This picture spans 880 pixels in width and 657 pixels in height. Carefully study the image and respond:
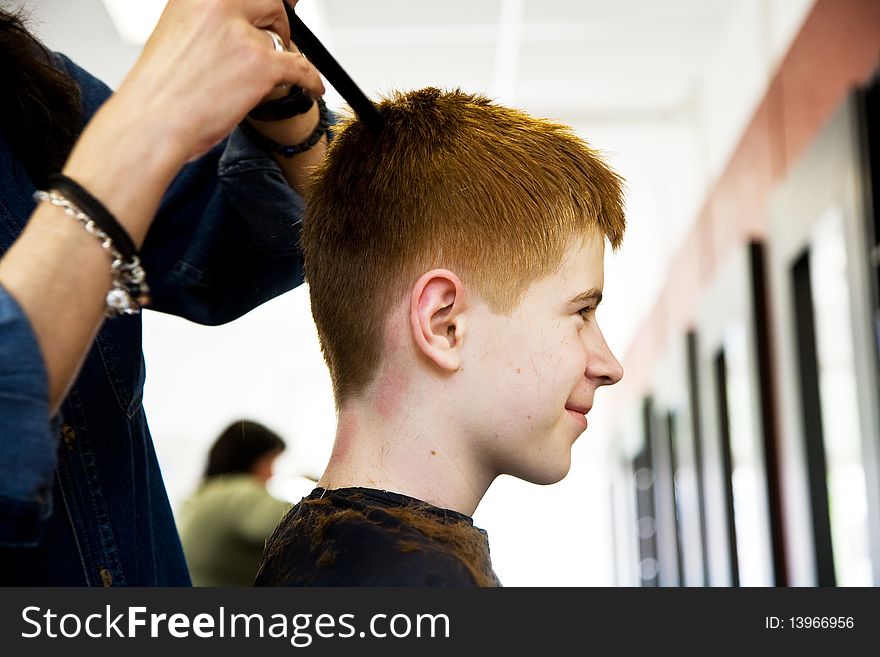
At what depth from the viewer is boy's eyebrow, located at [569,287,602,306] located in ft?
3.04

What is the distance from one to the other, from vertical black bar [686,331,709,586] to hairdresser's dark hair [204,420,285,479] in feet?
6.66

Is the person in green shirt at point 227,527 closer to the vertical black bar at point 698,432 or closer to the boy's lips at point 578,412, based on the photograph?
the boy's lips at point 578,412

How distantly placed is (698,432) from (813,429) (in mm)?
1315

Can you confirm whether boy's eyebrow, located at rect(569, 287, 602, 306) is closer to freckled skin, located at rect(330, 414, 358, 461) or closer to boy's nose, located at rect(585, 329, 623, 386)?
boy's nose, located at rect(585, 329, 623, 386)

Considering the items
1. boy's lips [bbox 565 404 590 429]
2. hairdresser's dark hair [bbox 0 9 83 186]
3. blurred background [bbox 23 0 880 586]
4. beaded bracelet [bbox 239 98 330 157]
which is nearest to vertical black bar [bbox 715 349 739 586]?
blurred background [bbox 23 0 880 586]

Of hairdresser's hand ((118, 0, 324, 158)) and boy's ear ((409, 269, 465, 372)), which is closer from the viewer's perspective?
hairdresser's hand ((118, 0, 324, 158))

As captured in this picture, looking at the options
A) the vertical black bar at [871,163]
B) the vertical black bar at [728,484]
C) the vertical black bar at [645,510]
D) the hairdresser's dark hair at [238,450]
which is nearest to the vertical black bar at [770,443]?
the vertical black bar at [728,484]

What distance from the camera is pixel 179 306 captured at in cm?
98

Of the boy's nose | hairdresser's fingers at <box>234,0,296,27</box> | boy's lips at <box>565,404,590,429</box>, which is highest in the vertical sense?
hairdresser's fingers at <box>234,0,296,27</box>

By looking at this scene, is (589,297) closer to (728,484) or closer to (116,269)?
(116,269)

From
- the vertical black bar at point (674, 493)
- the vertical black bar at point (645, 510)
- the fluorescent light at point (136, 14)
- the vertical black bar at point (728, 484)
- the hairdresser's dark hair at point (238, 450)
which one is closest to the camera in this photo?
the fluorescent light at point (136, 14)

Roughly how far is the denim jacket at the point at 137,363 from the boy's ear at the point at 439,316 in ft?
0.62

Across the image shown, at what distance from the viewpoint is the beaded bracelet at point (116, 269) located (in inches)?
22.4

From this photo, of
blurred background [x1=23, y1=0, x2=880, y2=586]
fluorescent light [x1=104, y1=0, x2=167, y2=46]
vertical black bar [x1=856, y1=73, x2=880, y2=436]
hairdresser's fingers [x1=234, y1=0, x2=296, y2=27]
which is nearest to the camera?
hairdresser's fingers [x1=234, y1=0, x2=296, y2=27]
